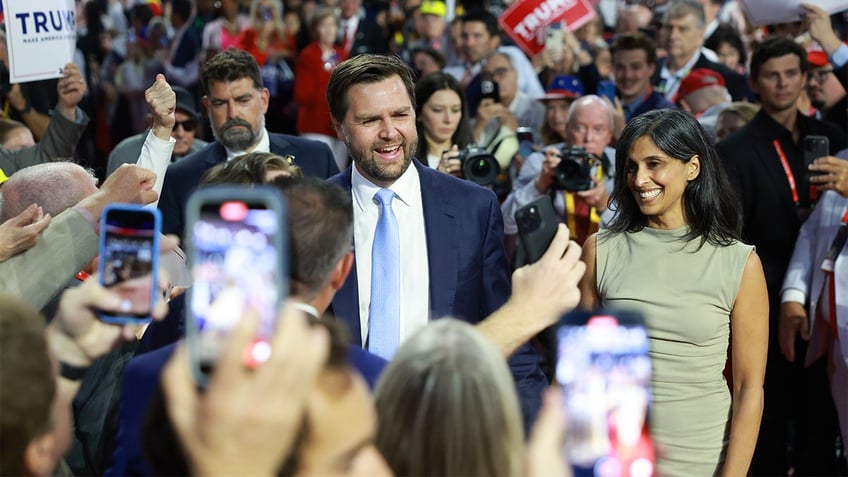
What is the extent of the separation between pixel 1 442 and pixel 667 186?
2.74 m

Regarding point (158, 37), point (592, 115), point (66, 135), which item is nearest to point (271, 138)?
point (66, 135)

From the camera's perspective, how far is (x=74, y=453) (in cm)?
375

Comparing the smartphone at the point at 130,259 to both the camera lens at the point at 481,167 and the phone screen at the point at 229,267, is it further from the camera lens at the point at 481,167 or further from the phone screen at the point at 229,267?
the camera lens at the point at 481,167

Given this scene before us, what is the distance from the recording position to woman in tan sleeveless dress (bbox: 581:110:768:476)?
394cm

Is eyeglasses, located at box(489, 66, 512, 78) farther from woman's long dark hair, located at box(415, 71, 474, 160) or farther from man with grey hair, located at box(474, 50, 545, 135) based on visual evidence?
woman's long dark hair, located at box(415, 71, 474, 160)

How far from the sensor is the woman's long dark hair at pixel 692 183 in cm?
416

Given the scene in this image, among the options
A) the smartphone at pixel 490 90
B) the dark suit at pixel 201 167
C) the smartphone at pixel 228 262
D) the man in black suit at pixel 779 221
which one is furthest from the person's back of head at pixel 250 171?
the smartphone at pixel 490 90

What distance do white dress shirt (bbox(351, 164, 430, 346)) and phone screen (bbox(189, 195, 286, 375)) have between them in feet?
6.11

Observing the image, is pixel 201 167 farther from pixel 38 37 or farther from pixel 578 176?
pixel 578 176

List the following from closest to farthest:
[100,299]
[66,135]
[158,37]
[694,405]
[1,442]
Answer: [1,442], [100,299], [694,405], [66,135], [158,37]

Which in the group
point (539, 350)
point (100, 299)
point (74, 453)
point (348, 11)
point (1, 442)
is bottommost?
point (539, 350)

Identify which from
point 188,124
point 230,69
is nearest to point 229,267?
point 230,69

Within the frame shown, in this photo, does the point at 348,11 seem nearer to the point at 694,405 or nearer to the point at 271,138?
the point at 271,138

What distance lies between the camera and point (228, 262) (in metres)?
2.08
